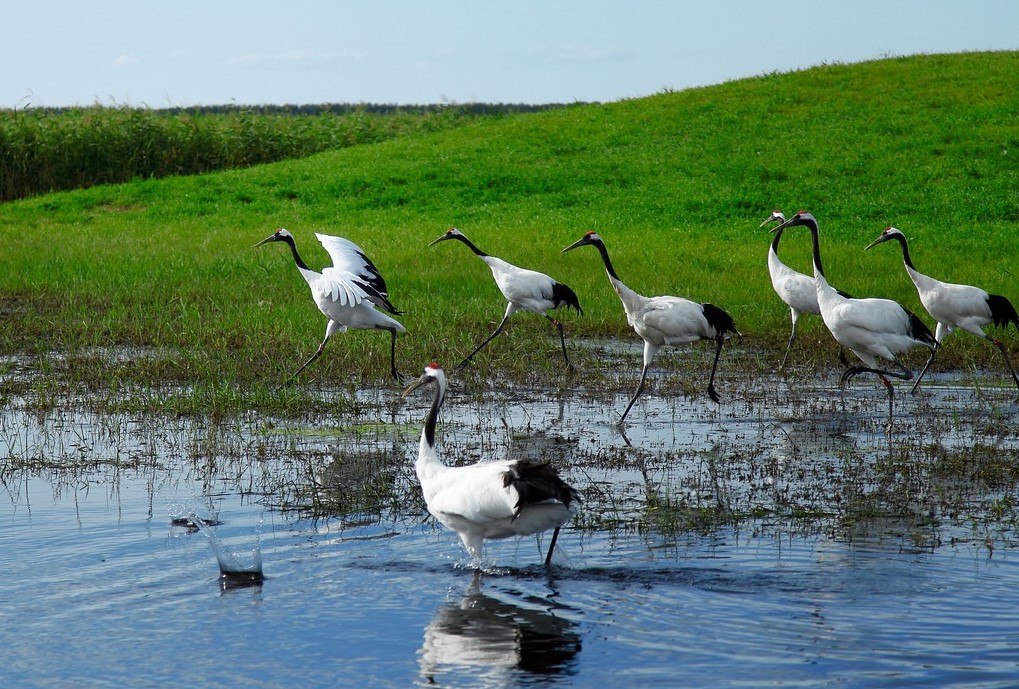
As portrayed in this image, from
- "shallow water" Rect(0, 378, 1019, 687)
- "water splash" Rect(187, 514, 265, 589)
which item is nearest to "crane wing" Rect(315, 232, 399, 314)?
"shallow water" Rect(0, 378, 1019, 687)

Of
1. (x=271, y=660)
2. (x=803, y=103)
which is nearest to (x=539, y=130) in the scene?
(x=803, y=103)

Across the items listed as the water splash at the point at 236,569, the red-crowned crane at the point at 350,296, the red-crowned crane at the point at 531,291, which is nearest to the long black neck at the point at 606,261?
the red-crowned crane at the point at 531,291

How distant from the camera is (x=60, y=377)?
10375 millimetres

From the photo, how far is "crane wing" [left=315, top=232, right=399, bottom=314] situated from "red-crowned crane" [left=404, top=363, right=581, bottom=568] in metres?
4.20

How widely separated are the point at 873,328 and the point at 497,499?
547 centimetres

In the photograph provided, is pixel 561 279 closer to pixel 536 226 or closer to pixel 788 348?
pixel 788 348

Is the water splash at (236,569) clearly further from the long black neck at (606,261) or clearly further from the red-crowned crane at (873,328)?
the red-crowned crane at (873,328)

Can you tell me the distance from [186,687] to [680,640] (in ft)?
6.56

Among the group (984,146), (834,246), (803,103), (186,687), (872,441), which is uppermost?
(803,103)

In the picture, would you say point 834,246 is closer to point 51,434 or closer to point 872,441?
point 872,441

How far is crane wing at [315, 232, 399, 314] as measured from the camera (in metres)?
10.5

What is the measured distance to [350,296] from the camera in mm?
10055

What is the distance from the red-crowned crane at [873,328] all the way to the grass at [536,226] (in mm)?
1221

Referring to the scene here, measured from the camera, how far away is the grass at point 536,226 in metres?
11.8
